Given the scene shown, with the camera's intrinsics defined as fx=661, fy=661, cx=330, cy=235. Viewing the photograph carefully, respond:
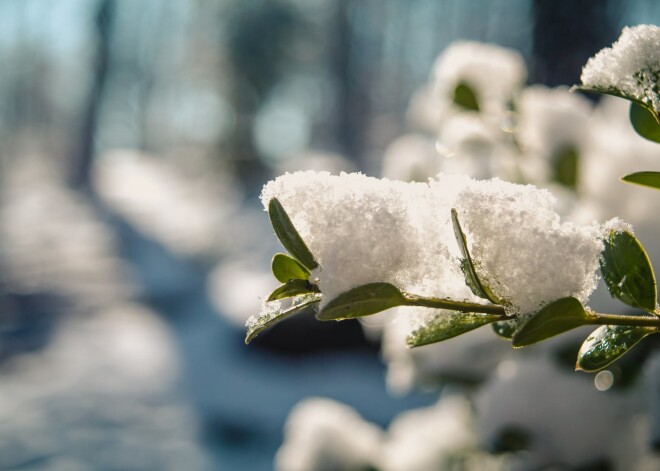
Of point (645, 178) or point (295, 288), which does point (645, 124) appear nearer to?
point (645, 178)

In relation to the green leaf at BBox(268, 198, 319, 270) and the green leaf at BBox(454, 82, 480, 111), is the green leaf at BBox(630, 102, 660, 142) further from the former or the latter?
the green leaf at BBox(454, 82, 480, 111)

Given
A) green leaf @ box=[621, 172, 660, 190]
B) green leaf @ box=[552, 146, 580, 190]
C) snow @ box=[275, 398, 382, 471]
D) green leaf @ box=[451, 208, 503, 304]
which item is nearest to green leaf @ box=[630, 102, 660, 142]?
green leaf @ box=[621, 172, 660, 190]

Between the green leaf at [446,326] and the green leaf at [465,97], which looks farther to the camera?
the green leaf at [465,97]

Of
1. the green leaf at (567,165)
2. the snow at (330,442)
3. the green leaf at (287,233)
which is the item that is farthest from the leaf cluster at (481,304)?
the snow at (330,442)

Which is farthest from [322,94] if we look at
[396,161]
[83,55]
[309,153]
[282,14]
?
[396,161]

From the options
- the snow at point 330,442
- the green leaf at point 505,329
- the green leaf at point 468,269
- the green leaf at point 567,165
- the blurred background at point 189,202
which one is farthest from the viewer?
the blurred background at point 189,202

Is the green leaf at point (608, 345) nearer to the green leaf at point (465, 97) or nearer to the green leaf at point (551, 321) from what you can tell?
the green leaf at point (551, 321)
